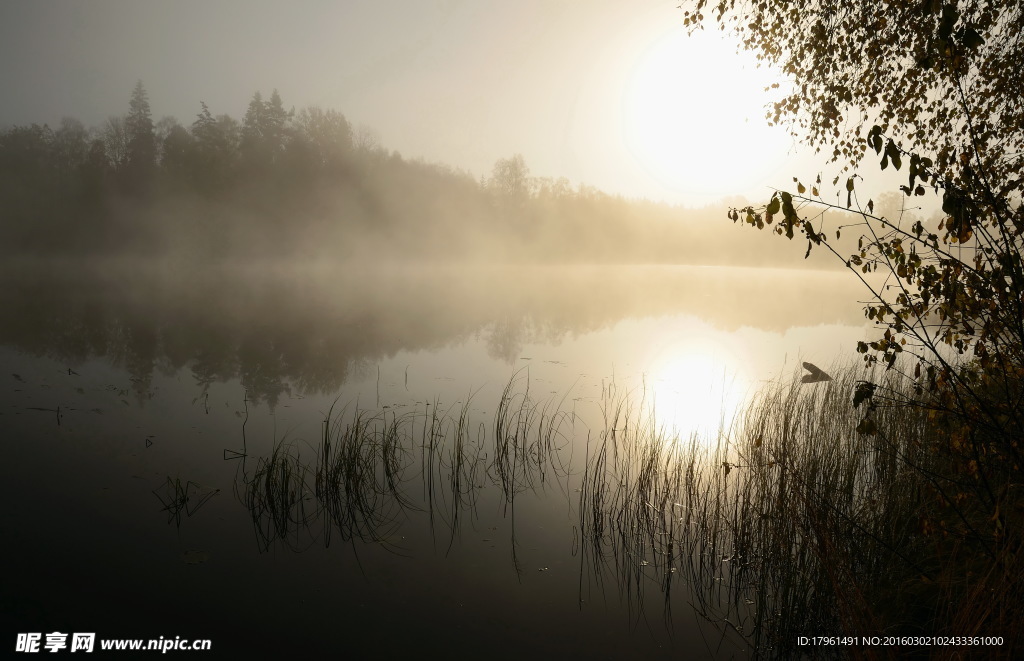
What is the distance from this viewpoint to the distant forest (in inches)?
2003

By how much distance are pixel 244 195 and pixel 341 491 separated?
56.5 meters

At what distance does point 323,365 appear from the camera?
14266 millimetres

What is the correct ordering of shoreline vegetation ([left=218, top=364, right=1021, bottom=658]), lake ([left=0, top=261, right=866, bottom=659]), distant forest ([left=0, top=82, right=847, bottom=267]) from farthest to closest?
distant forest ([left=0, top=82, right=847, bottom=267])
lake ([left=0, top=261, right=866, bottom=659])
shoreline vegetation ([left=218, top=364, right=1021, bottom=658])

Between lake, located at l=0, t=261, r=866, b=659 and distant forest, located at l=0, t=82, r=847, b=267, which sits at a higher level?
distant forest, located at l=0, t=82, r=847, b=267

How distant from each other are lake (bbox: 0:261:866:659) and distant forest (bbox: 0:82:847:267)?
129ft

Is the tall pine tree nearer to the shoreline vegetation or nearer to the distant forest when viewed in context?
the distant forest

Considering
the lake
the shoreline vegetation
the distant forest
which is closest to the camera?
the shoreline vegetation

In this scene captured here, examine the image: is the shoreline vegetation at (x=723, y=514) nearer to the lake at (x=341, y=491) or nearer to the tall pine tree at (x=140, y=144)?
the lake at (x=341, y=491)

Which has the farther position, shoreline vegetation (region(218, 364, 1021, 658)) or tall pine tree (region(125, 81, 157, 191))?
tall pine tree (region(125, 81, 157, 191))

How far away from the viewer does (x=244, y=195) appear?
55.1 metres

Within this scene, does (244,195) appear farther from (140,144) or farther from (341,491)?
(341,491)

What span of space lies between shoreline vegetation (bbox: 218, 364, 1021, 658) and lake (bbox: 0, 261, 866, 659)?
0.06 meters

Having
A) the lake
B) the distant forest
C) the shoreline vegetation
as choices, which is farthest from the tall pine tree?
the shoreline vegetation

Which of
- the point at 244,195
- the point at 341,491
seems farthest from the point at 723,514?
the point at 244,195
